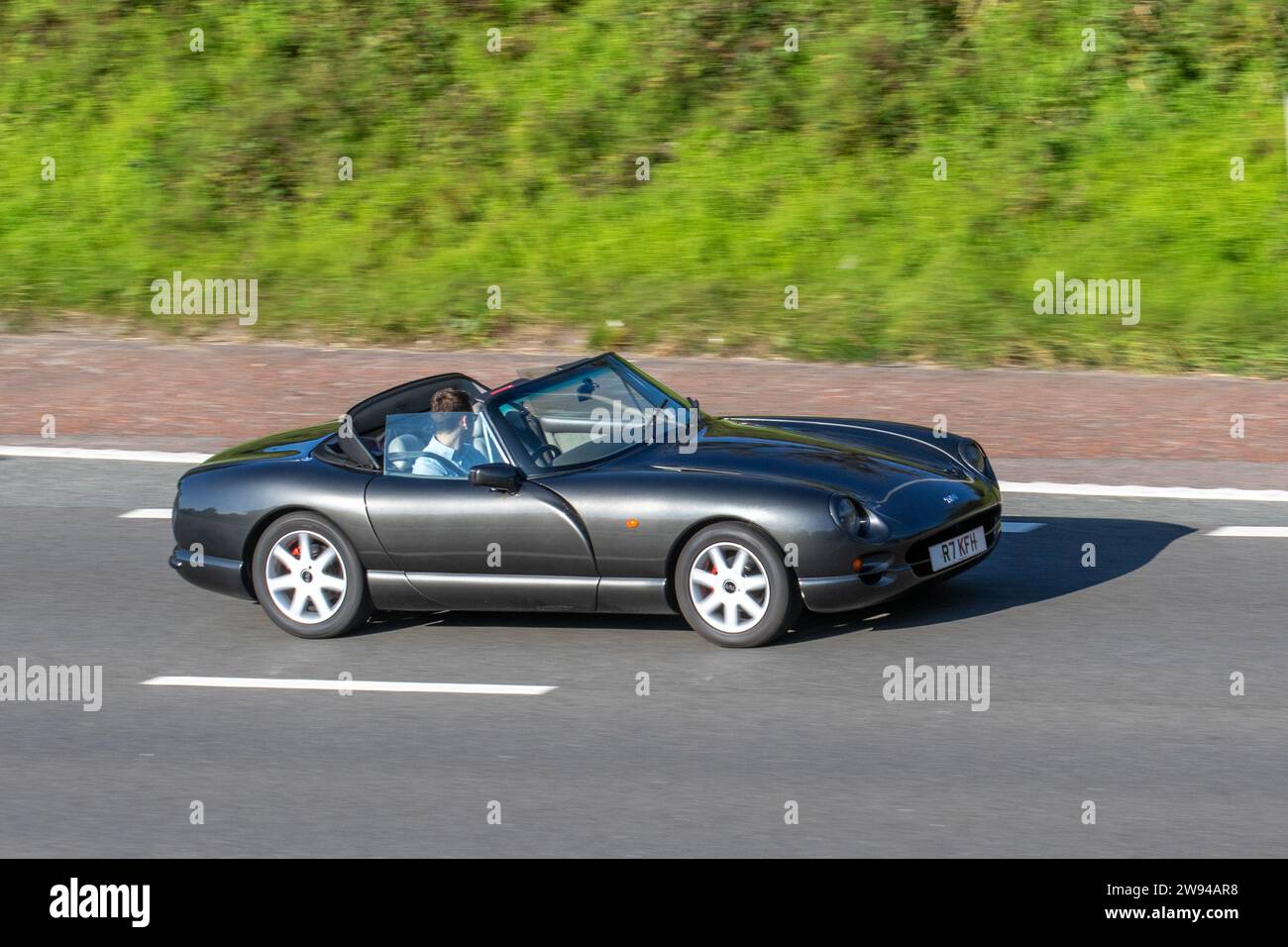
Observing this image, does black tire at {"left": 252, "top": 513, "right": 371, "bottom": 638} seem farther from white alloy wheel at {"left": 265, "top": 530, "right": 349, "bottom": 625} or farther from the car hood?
the car hood

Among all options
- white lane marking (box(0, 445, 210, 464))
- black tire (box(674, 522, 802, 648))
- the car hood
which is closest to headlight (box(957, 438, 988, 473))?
the car hood

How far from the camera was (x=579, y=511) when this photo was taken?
26.4 ft

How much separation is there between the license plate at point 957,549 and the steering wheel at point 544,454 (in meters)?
1.82

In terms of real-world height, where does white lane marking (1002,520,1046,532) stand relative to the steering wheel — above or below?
below

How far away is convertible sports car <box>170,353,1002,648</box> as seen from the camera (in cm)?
781

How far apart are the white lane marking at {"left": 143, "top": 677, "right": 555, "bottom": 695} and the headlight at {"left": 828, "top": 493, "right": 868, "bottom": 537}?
1.46 meters

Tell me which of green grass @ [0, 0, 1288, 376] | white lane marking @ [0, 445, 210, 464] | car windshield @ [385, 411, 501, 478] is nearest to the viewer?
car windshield @ [385, 411, 501, 478]

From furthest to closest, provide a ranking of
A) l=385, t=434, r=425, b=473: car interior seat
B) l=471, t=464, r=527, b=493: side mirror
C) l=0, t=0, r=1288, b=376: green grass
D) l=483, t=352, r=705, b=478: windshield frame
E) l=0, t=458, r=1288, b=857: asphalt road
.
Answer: l=0, t=0, r=1288, b=376: green grass < l=385, t=434, r=425, b=473: car interior seat < l=483, t=352, r=705, b=478: windshield frame < l=471, t=464, r=527, b=493: side mirror < l=0, t=458, r=1288, b=857: asphalt road

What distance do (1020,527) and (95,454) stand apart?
6.76m

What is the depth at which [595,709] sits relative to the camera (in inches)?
288

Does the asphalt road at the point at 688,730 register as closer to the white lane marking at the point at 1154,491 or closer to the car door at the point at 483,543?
the car door at the point at 483,543

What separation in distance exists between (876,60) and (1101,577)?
1154cm

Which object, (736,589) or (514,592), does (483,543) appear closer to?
(514,592)

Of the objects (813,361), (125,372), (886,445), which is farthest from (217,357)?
(886,445)
